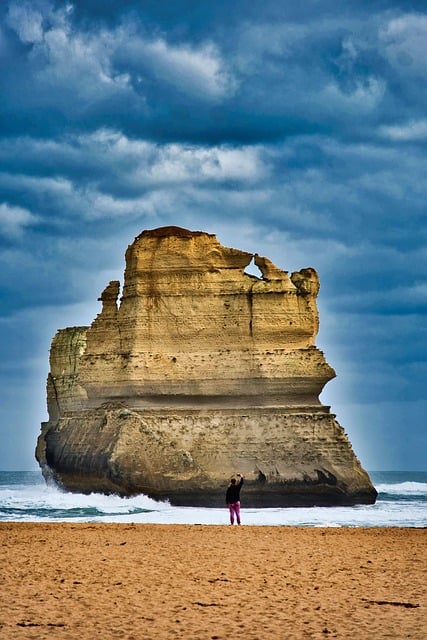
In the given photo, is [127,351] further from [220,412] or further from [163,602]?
[163,602]

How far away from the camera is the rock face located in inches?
1352

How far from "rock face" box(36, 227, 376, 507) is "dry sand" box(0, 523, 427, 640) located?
1563cm

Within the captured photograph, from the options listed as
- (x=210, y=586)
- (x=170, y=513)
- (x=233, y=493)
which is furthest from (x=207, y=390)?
(x=210, y=586)

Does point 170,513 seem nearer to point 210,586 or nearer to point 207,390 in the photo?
point 207,390

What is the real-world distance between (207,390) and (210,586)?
2374 cm

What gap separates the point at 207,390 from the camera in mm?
35688

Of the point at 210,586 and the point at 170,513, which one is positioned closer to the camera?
the point at 210,586

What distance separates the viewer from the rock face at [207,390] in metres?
34.3

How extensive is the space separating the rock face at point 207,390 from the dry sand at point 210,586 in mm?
15635

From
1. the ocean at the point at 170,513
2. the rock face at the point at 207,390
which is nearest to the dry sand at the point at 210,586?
the ocean at the point at 170,513

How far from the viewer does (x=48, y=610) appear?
33.4ft

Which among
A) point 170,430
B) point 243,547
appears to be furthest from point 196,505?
point 243,547

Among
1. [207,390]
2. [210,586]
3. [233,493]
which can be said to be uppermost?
[207,390]

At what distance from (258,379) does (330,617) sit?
2549cm
